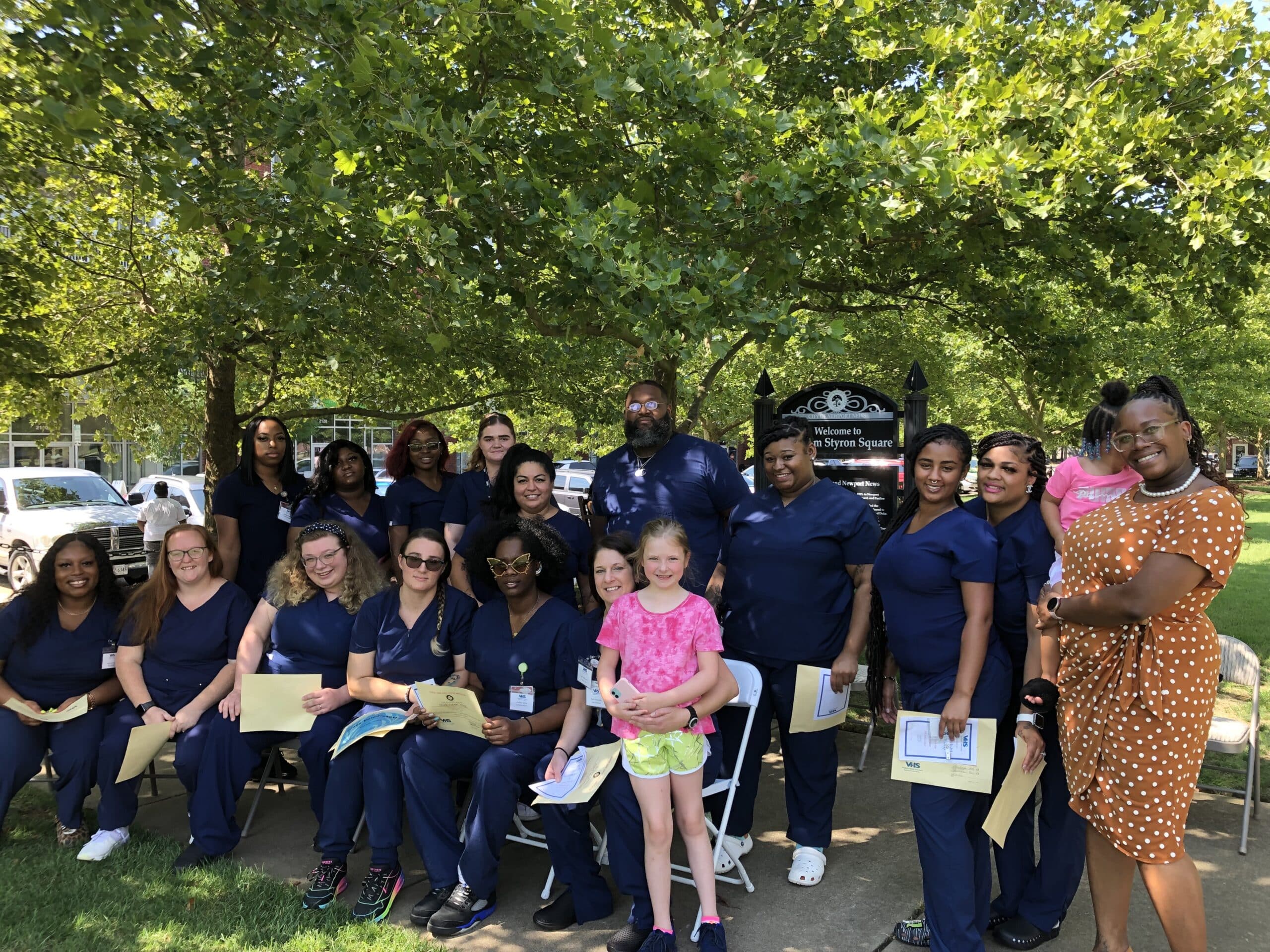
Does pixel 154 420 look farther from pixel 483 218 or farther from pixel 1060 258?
pixel 1060 258

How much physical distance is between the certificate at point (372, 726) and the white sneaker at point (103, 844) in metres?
1.16

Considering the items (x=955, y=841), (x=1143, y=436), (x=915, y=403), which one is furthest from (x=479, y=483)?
(x=1143, y=436)

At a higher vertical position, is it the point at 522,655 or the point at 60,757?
the point at 522,655

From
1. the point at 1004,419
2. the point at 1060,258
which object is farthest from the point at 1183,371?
the point at 1060,258

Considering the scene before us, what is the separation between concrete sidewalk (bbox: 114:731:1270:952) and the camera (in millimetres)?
3348

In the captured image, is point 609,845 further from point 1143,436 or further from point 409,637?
point 1143,436

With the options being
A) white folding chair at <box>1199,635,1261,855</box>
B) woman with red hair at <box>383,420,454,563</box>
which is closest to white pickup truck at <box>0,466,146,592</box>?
woman with red hair at <box>383,420,454,563</box>

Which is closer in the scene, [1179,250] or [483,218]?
[483,218]

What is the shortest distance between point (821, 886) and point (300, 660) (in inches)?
101

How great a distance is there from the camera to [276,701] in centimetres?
416

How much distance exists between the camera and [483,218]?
4.68 metres

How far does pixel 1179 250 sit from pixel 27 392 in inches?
379

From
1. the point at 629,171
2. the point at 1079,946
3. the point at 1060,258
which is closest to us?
the point at 1079,946

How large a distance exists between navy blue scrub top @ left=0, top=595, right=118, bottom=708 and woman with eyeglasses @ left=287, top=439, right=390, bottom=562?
1165 millimetres
